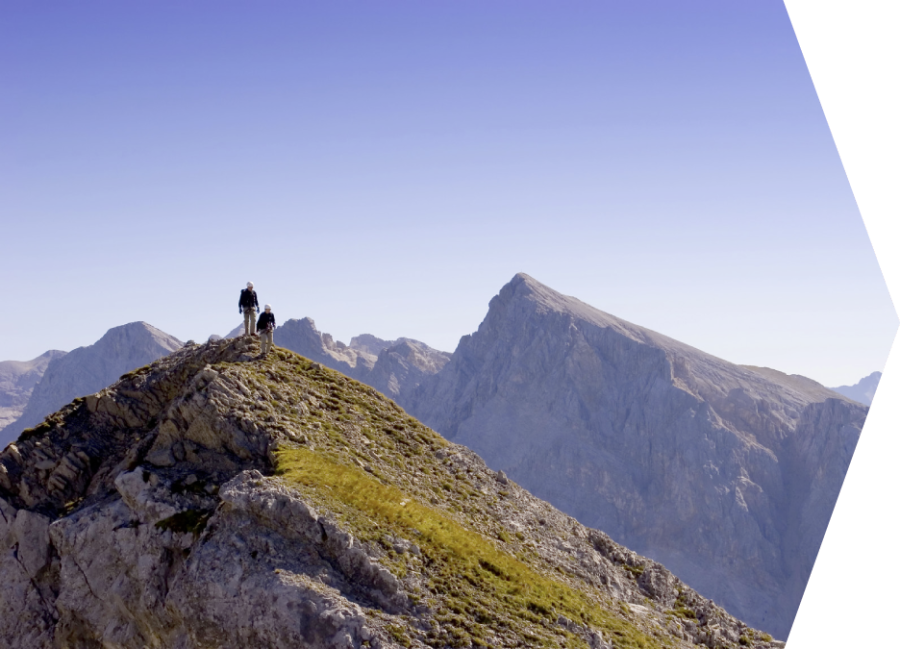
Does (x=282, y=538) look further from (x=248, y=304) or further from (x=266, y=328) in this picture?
(x=248, y=304)

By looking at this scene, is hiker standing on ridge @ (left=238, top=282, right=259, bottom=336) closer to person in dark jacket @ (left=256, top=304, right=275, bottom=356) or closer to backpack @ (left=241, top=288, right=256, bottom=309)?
backpack @ (left=241, top=288, right=256, bottom=309)

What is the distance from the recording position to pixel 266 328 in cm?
4347

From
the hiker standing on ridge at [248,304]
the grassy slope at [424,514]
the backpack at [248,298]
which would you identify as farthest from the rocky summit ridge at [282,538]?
the backpack at [248,298]

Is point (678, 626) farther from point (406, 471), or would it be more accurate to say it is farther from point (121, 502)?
point (121, 502)

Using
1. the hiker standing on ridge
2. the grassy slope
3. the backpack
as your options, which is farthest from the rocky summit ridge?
the backpack

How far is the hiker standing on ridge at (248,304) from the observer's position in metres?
45.2

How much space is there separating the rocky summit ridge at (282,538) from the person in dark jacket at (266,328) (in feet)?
2.48

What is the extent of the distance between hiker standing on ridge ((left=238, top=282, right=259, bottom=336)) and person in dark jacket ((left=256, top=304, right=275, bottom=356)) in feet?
5.84

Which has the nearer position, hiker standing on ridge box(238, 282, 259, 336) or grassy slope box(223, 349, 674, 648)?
grassy slope box(223, 349, 674, 648)

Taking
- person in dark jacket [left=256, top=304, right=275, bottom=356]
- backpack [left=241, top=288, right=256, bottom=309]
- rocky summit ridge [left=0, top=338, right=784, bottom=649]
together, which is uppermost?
backpack [left=241, top=288, right=256, bottom=309]

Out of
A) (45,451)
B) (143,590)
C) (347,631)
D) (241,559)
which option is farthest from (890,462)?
(45,451)

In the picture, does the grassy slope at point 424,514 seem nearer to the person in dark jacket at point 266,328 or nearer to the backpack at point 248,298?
the person in dark jacket at point 266,328

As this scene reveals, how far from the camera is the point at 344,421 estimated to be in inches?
1674

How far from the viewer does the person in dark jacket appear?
142 ft
